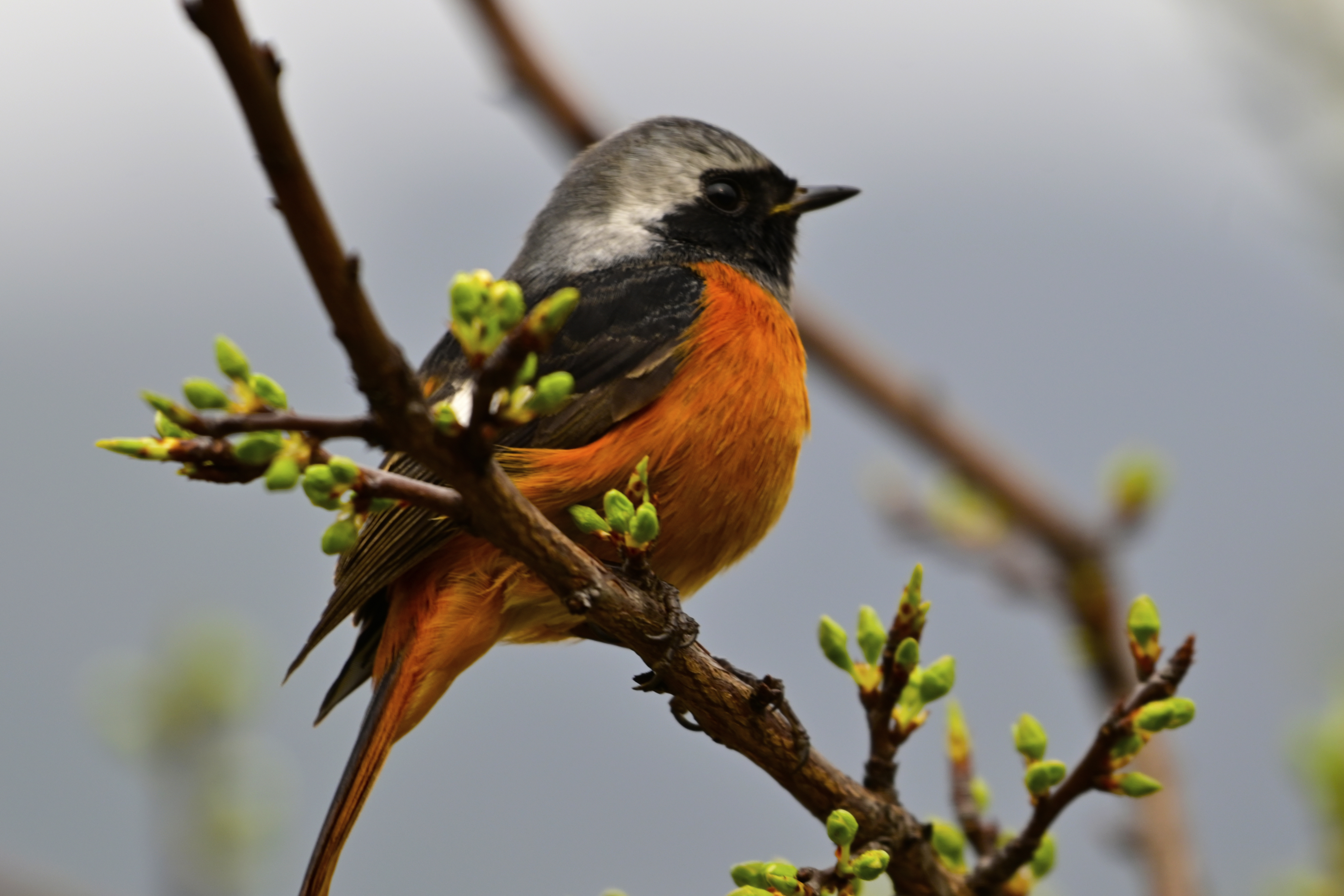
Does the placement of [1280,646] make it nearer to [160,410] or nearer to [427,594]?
[427,594]

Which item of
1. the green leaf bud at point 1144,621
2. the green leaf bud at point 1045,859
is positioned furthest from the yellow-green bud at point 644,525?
the green leaf bud at point 1045,859

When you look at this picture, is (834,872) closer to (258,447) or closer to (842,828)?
(842,828)

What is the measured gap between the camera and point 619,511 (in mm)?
2146

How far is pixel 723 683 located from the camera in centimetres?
237

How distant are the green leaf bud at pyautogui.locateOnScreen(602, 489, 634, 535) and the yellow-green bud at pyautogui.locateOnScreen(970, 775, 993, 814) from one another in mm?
1153

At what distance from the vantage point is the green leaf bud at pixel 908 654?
8.04 feet

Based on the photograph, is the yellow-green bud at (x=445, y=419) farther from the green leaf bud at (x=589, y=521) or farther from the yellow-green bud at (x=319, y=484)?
the green leaf bud at (x=589, y=521)

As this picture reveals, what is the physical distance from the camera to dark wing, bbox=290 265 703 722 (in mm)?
2914

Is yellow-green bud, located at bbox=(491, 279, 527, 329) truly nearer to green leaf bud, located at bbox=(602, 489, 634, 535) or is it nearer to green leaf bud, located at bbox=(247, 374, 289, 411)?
green leaf bud, located at bbox=(247, 374, 289, 411)

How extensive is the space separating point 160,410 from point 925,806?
261 cm

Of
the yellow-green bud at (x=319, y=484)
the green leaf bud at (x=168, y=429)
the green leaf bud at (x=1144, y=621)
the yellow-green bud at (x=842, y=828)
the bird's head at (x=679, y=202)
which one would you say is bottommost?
the yellow-green bud at (x=842, y=828)

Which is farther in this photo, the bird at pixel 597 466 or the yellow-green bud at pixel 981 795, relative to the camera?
the bird at pixel 597 466

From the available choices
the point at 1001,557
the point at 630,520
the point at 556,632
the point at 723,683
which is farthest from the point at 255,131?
the point at 1001,557

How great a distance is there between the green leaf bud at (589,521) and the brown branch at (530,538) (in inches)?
3.2
